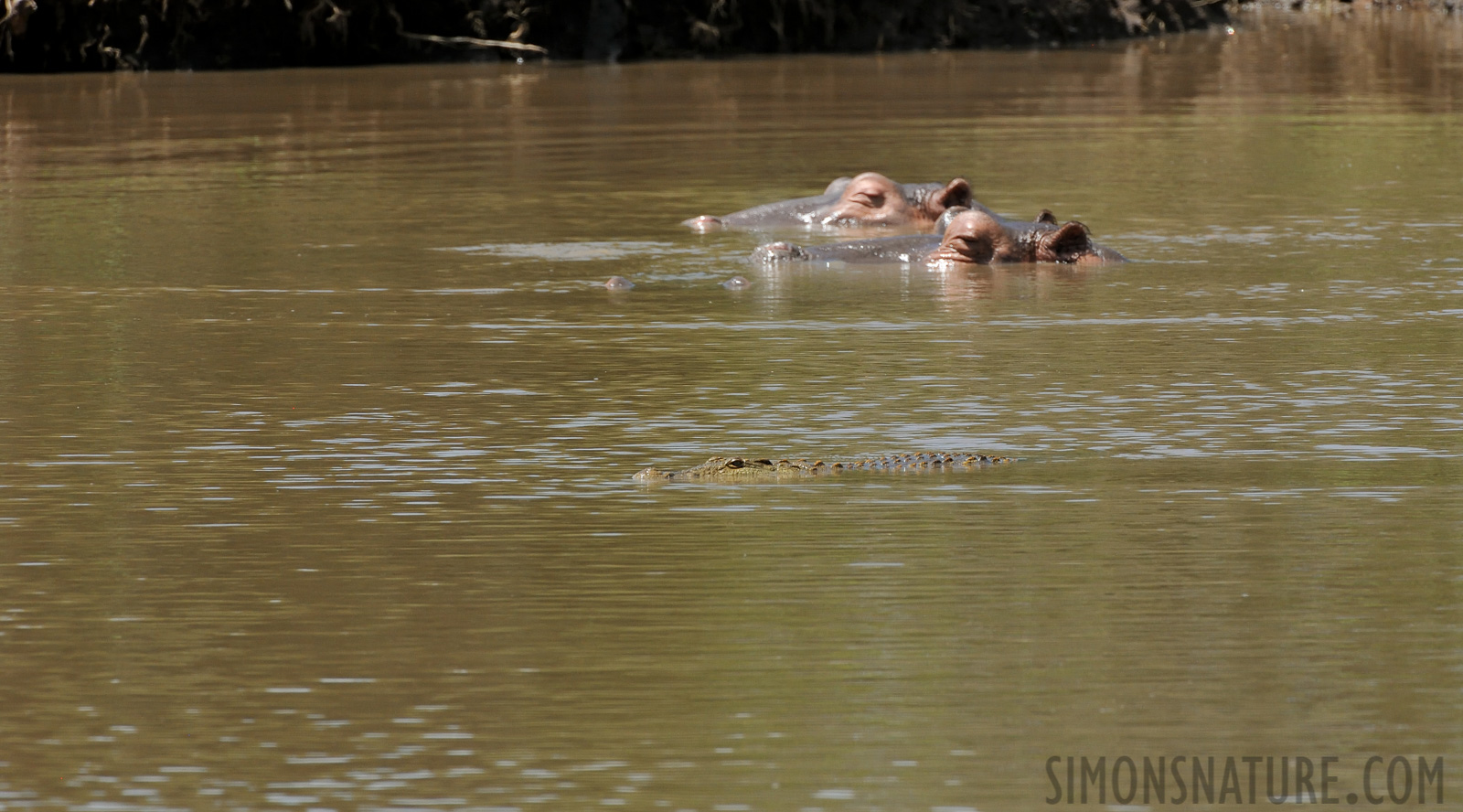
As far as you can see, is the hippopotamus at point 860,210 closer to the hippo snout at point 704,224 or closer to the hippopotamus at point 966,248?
the hippo snout at point 704,224

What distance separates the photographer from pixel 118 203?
16.5m

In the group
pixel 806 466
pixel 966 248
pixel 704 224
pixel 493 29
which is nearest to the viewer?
pixel 806 466

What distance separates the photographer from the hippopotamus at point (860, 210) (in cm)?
1606

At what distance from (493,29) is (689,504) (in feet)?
94.3

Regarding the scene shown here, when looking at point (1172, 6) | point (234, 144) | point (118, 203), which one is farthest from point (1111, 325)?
point (1172, 6)

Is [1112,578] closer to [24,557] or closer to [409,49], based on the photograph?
[24,557]

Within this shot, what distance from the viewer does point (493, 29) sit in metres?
35.3

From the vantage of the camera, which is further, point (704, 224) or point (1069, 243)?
point (704, 224)

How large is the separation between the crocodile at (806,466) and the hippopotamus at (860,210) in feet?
26.4

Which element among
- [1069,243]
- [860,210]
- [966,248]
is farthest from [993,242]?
[860,210]

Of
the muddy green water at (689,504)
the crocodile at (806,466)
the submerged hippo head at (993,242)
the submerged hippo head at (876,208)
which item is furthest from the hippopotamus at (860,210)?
the crocodile at (806,466)

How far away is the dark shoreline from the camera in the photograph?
3272 centimetres

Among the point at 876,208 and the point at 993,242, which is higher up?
the point at 876,208

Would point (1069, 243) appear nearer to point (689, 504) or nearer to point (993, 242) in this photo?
point (993, 242)
